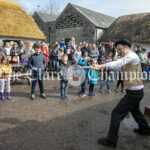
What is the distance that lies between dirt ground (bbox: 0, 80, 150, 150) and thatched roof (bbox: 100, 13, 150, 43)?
14694mm

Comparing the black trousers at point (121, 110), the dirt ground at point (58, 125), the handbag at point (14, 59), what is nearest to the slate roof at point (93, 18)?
the handbag at point (14, 59)

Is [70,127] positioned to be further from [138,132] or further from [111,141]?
[138,132]

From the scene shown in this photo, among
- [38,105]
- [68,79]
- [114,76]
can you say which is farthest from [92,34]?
[38,105]

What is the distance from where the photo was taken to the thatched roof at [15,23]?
1471 centimetres

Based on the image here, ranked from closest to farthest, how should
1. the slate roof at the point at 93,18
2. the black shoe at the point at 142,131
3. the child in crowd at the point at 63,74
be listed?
→ the black shoe at the point at 142,131
the child in crowd at the point at 63,74
the slate roof at the point at 93,18

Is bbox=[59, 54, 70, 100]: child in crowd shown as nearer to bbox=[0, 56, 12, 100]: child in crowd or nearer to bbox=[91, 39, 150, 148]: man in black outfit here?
bbox=[0, 56, 12, 100]: child in crowd

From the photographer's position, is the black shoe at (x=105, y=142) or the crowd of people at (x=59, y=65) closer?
the black shoe at (x=105, y=142)

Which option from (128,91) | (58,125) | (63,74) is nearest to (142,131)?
(128,91)

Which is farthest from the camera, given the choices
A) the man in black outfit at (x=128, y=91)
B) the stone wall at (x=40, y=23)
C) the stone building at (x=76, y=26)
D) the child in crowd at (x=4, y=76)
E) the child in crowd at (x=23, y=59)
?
the stone wall at (x=40, y=23)

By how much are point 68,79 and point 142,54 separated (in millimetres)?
7211

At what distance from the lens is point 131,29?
20.7 m

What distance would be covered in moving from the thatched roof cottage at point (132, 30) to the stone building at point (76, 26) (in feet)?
4.41

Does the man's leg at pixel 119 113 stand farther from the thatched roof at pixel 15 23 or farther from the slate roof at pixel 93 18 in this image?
the slate roof at pixel 93 18

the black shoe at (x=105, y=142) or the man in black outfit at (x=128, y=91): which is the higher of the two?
the man in black outfit at (x=128, y=91)
